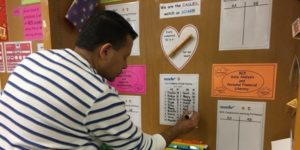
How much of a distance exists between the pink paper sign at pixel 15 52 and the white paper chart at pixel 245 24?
2.89 ft

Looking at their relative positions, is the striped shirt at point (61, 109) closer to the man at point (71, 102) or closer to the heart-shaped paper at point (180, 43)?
the man at point (71, 102)

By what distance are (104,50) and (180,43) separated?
1.02 ft

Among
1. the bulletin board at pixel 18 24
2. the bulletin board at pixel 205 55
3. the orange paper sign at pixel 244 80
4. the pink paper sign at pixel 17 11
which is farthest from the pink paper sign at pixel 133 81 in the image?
the pink paper sign at pixel 17 11

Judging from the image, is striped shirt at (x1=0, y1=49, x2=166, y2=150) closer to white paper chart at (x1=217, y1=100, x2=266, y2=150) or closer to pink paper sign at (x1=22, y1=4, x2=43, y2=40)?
white paper chart at (x1=217, y1=100, x2=266, y2=150)

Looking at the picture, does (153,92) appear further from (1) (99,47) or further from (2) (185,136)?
(1) (99,47)

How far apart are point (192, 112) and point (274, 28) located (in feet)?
1.21

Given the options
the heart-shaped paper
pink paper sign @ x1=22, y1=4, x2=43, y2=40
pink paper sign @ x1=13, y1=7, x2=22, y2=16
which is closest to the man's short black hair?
the heart-shaped paper

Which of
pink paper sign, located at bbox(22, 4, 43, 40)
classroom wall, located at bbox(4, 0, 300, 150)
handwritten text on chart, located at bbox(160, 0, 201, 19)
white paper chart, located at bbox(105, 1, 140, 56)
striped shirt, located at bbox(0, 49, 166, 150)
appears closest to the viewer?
striped shirt, located at bbox(0, 49, 166, 150)

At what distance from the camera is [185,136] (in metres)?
0.95

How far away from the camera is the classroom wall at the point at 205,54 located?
773 millimetres

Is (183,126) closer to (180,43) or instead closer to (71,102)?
(180,43)

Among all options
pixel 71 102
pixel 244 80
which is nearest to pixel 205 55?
pixel 244 80

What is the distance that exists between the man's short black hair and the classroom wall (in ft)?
0.83

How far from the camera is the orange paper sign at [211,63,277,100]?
80cm
